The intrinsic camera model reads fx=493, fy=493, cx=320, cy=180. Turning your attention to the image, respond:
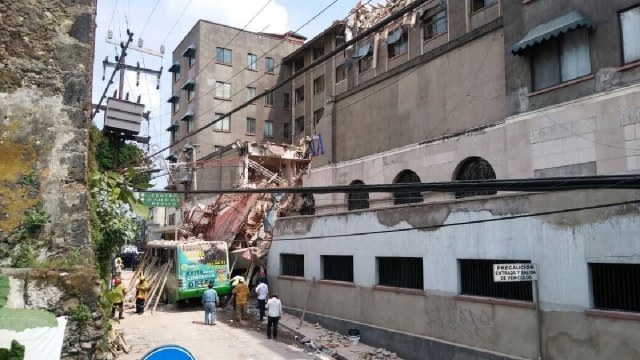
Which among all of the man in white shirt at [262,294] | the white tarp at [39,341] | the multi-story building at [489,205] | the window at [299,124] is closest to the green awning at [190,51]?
the window at [299,124]

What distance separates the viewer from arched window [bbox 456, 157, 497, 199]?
16281 millimetres

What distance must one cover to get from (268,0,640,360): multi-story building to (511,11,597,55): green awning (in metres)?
0.04

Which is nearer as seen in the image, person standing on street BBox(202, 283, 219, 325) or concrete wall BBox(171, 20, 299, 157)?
person standing on street BBox(202, 283, 219, 325)

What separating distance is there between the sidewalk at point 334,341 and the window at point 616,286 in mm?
6012

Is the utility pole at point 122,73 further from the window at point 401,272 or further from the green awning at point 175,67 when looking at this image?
the green awning at point 175,67

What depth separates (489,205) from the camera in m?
11.9

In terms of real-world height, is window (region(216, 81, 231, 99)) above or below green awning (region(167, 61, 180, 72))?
below

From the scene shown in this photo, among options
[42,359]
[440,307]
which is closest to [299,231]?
[440,307]

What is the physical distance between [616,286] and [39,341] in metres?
9.78

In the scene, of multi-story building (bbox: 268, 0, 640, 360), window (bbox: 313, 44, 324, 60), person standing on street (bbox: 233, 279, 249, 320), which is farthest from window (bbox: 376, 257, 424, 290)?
window (bbox: 313, 44, 324, 60)

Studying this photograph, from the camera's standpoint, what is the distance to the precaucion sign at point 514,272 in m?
9.59

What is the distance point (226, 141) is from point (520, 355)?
3393 centimetres

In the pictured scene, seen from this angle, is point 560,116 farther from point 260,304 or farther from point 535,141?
point 260,304

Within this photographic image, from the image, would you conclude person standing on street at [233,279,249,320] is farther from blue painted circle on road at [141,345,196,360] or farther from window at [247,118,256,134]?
window at [247,118,256,134]
